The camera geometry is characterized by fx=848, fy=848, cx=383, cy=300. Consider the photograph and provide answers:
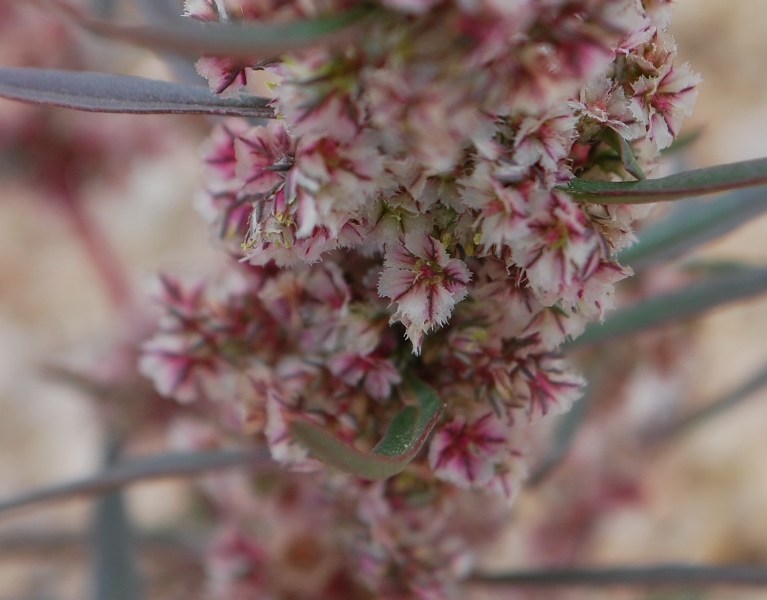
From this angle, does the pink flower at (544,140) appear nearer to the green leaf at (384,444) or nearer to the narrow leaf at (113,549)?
the green leaf at (384,444)

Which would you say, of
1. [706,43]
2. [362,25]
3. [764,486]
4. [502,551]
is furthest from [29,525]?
[706,43]

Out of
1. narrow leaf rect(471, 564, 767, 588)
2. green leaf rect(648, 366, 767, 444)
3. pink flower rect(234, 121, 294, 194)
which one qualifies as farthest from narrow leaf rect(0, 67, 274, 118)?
green leaf rect(648, 366, 767, 444)

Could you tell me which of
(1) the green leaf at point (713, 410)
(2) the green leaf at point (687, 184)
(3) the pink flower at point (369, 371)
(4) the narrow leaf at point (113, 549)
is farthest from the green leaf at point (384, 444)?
(1) the green leaf at point (713, 410)

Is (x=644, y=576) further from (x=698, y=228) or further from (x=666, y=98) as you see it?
(x=666, y=98)

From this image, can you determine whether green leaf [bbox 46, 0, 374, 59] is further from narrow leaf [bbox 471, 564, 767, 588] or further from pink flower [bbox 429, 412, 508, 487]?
narrow leaf [bbox 471, 564, 767, 588]

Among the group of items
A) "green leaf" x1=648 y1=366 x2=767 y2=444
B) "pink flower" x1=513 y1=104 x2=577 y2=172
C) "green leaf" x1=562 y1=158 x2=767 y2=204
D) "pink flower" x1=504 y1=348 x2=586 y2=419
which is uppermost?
"green leaf" x1=648 y1=366 x2=767 y2=444

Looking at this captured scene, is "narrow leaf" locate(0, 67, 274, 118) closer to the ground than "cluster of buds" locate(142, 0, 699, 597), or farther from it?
farther from it

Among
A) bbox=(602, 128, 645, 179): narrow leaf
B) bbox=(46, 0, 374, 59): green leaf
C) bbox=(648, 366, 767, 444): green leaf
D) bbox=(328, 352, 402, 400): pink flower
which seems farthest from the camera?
bbox=(648, 366, 767, 444): green leaf
